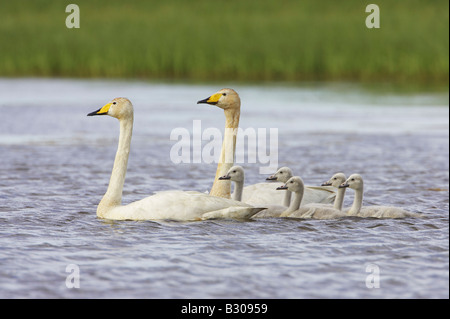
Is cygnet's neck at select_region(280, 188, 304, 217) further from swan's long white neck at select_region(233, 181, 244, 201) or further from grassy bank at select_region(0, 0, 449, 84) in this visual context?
grassy bank at select_region(0, 0, 449, 84)

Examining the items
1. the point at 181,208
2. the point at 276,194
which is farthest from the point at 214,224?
the point at 276,194

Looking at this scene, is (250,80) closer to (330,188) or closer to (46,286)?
(330,188)

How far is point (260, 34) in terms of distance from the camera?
3766 centimetres

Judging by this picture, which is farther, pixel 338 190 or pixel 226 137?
pixel 226 137

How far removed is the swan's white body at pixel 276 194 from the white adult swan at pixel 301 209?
0.40 meters

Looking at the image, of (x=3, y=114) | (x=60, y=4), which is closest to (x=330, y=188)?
(x=3, y=114)

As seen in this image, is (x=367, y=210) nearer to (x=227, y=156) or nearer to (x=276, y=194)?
(x=276, y=194)

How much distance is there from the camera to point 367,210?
971cm

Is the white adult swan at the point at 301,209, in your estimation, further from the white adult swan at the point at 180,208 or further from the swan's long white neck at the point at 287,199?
the white adult swan at the point at 180,208

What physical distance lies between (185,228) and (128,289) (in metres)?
2.25

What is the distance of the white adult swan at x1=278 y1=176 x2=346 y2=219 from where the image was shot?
31.6 ft

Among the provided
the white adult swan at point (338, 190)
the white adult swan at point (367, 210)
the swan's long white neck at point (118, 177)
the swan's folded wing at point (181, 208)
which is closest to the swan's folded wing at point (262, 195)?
the white adult swan at point (338, 190)

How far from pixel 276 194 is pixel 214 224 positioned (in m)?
1.63

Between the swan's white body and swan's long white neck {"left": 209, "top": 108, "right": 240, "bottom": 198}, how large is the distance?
0.32 meters
